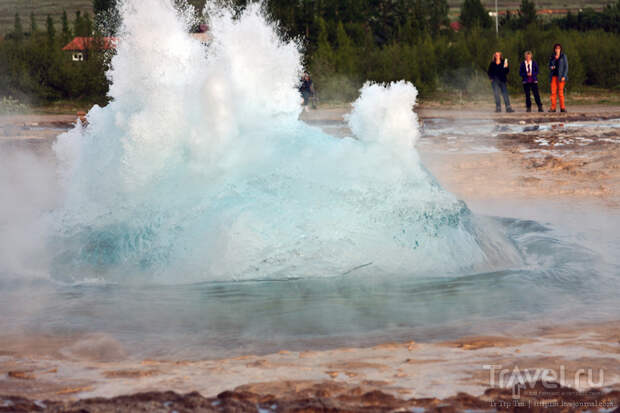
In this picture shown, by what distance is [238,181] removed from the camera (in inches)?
252

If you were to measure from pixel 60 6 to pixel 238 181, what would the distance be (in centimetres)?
14643

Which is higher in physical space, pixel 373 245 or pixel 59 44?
pixel 59 44

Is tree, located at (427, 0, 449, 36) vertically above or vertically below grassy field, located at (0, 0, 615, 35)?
below

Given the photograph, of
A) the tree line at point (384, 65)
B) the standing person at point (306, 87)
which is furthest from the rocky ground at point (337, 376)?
the tree line at point (384, 65)

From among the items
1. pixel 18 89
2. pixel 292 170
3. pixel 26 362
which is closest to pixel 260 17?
pixel 292 170

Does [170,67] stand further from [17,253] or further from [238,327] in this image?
[238,327]

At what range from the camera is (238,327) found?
5.16m

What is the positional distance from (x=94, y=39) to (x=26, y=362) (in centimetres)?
2575

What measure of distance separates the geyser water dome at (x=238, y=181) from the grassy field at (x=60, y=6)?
109718mm

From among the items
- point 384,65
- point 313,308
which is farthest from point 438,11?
point 313,308

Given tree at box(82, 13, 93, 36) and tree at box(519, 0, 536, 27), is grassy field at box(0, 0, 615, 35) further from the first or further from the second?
tree at box(82, 13, 93, 36)

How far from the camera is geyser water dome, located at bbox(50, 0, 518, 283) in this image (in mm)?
6109

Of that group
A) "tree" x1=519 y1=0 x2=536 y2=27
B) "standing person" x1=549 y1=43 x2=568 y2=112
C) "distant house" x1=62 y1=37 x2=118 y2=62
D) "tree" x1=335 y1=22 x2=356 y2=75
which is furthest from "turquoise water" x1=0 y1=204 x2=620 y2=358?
"tree" x1=519 y1=0 x2=536 y2=27

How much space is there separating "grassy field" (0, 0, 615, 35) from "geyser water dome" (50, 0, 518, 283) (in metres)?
110
